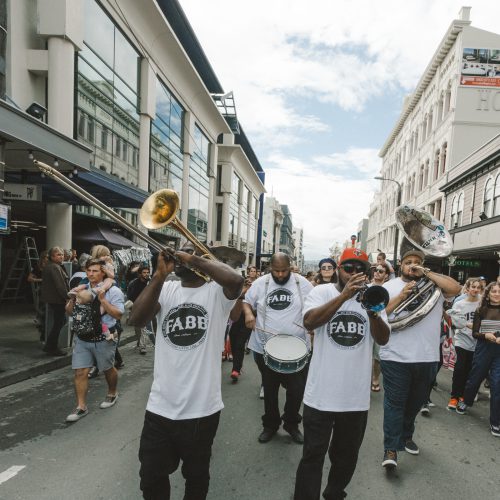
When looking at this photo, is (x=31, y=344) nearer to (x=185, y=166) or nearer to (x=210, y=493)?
(x=210, y=493)

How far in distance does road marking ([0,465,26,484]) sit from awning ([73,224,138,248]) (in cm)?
1037

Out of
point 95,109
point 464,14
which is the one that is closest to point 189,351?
point 95,109

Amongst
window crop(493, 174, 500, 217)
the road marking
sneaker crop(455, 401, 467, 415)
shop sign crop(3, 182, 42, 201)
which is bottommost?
sneaker crop(455, 401, 467, 415)

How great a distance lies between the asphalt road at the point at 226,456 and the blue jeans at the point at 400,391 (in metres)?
0.33

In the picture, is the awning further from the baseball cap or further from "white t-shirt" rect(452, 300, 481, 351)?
the baseball cap

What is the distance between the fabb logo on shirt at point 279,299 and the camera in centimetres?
426

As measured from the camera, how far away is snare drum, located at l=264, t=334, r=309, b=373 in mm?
3660

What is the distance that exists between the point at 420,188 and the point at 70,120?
96.5 ft

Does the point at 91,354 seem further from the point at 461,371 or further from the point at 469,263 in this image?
the point at 469,263

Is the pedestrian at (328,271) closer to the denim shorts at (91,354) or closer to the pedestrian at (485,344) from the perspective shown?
the pedestrian at (485,344)

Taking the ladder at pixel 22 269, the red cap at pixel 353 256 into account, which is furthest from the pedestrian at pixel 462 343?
the ladder at pixel 22 269

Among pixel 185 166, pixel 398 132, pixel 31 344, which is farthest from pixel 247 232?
pixel 31 344

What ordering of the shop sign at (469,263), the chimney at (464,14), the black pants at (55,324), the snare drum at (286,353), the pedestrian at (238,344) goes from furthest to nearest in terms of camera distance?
the chimney at (464,14) → the shop sign at (469,263) → the black pants at (55,324) → the pedestrian at (238,344) → the snare drum at (286,353)

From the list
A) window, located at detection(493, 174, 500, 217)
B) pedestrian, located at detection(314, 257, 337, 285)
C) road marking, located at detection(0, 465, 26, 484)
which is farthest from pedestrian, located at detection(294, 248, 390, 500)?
window, located at detection(493, 174, 500, 217)
